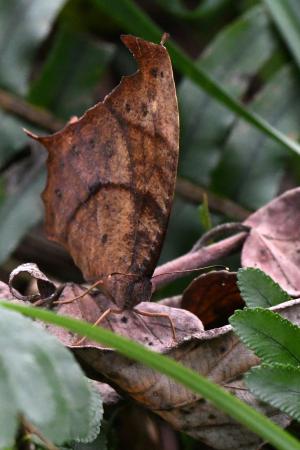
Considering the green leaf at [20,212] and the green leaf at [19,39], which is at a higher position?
the green leaf at [19,39]

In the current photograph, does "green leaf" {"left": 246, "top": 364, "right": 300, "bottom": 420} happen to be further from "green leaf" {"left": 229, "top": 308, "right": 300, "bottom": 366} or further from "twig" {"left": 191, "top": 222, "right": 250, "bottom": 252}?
"twig" {"left": 191, "top": 222, "right": 250, "bottom": 252}

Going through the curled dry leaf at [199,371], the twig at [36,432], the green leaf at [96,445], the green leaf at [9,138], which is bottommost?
the green leaf at [9,138]

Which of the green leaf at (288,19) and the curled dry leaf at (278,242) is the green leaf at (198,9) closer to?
the green leaf at (288,19)

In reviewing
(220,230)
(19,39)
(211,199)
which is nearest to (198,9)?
(19,39)

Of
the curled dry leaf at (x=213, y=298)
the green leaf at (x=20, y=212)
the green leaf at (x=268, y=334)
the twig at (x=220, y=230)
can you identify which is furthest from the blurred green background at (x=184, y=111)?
the green leaf at (x=268, y=334)

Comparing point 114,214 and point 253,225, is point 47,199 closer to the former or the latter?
point 114,214

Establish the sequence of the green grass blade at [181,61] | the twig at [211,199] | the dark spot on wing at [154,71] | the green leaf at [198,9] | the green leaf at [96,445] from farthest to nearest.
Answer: the green leaf at [198,9] → the twig at [211,199] → the green grass blade at [181,61] → the dark spot on wing at [154,71] → the green leaf at [96,445]

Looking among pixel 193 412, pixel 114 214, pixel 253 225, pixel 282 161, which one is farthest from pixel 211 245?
pixel 282 161

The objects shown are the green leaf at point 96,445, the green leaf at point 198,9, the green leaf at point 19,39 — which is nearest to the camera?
the green leaf at point 96,445
